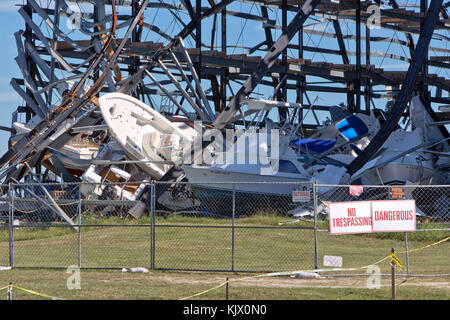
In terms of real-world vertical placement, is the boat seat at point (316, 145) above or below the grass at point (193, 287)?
above

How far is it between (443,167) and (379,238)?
30.6 ft

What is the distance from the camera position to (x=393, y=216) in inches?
572

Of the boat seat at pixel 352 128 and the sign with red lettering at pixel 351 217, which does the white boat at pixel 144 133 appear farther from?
the sign with red lettering at pixel 351 217

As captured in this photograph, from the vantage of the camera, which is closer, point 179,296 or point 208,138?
point 179,296

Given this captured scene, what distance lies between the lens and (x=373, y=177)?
94.7 feet

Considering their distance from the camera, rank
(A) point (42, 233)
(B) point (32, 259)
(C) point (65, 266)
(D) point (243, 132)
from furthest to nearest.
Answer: (D) point (243, 132) → (A) point (42, 233) → (B) point (32, 259) → (C) point (65, 266)

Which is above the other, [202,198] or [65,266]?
[202,198]

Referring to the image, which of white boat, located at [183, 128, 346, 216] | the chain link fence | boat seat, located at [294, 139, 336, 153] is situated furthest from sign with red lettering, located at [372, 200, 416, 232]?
boat seat, located at [294, 139, 336, 153]

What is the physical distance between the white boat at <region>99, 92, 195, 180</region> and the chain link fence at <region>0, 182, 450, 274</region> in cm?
140

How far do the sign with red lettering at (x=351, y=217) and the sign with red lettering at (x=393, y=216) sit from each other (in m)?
0.14

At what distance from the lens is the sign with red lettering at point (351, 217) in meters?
14.3

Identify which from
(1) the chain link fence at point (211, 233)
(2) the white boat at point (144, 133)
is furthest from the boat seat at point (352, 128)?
(2) the white boat at point (144, 133)
